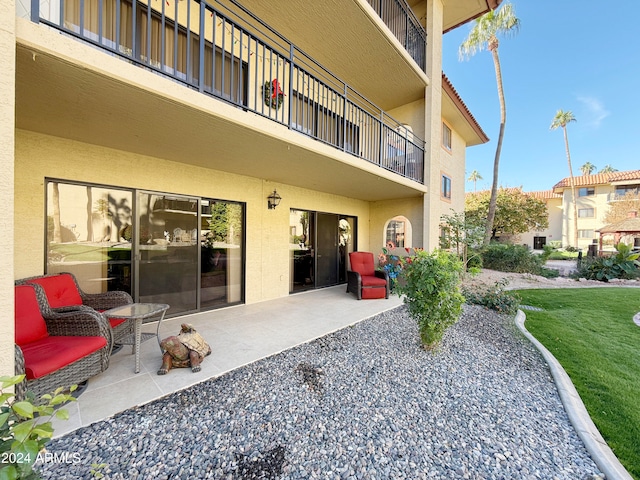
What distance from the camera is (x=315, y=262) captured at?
8.73 m

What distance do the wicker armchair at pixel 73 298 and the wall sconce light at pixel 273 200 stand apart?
3.92 m

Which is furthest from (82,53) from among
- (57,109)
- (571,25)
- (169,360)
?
(571,25)

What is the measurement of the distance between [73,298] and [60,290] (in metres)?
0.20

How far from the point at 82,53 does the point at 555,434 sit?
235 inches

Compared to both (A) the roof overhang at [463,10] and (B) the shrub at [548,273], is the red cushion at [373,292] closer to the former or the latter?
(A) the roof overhang at [463,10]

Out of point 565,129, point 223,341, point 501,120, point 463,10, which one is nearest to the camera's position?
point 223,341

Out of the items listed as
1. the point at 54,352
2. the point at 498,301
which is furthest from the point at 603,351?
the point at 54,352

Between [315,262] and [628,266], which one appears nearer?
[315,262]

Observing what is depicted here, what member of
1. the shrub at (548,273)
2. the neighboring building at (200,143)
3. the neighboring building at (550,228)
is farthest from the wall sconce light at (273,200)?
the neighboring building at (550,228)

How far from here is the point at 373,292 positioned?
24.7 ft

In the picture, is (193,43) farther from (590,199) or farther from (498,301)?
(590,199)

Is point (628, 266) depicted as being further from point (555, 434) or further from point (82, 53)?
point (82, 53)

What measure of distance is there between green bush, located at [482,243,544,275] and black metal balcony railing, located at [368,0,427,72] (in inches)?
381

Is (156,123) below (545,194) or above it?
below
